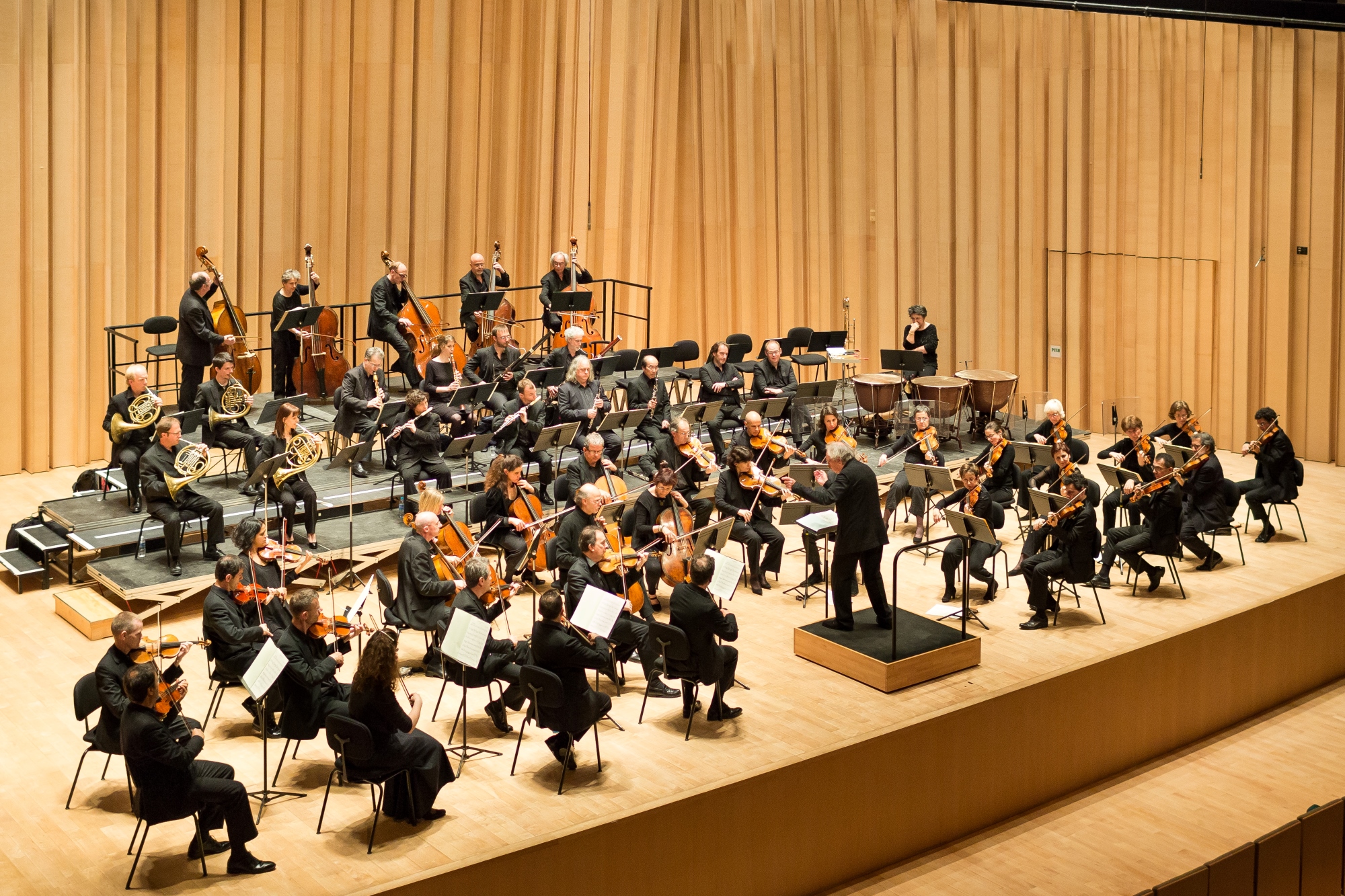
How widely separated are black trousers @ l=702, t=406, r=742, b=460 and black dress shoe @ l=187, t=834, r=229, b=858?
5.97 metres

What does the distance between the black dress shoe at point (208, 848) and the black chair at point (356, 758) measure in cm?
41

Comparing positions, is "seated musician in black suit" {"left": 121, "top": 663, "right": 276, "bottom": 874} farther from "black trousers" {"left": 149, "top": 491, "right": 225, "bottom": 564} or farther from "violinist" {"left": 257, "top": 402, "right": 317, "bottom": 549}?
"violinist" {"left": 257, "top": 402, "right": 317, "bottom": 549}

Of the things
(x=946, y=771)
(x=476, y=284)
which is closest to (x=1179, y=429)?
(x=946, y=771)

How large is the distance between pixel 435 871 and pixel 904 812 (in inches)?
97.9

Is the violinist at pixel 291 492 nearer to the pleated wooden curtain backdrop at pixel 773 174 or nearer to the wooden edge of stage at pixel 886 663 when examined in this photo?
the wooden edge of stage at pixel 886 663

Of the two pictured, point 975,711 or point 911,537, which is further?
point 911,537

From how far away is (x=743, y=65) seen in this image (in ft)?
47.6

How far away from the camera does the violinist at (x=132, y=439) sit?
903 centimetres

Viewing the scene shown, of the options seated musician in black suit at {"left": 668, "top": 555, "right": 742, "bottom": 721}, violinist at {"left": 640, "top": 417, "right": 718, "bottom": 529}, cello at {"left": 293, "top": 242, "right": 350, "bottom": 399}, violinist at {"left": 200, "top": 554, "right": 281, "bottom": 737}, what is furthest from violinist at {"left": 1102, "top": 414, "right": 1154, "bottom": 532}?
cello at {"left": 293, "top": 242, "right": 350, "bottom": 399}

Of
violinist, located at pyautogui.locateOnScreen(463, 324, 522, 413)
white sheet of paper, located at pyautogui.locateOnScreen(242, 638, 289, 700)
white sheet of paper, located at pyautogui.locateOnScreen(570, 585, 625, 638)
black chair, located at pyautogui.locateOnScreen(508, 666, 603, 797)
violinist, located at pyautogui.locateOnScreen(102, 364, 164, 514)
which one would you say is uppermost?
violinist, located at pyautogui.locateOnScreen(463, 324, 522, 413)

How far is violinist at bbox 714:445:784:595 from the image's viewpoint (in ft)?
30.8

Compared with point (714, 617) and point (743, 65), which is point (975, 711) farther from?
point (743, 65)

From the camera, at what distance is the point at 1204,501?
997 centimetres

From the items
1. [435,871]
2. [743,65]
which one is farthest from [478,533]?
[743,65]
